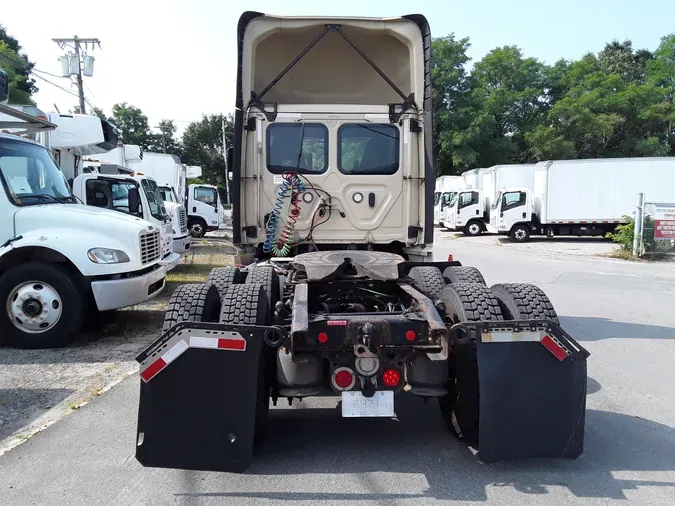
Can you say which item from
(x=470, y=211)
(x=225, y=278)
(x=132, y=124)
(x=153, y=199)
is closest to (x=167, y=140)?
(x=132, y=124)

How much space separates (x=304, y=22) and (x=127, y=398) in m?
4.50

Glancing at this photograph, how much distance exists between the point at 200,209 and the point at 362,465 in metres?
22.2

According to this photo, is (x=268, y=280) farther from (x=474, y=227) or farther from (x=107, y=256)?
(x=474, y=227)

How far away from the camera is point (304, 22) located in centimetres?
666

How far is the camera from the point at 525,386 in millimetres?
3598

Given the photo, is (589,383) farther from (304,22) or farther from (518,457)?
(304,22)

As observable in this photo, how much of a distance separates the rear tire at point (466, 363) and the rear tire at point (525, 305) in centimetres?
23

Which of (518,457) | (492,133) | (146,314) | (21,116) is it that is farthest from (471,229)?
(518,457)

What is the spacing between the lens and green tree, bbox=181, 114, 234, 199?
62156mm

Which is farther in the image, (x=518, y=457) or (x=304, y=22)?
(x=304, y=22)

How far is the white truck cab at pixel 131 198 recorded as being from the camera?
33.7 feet

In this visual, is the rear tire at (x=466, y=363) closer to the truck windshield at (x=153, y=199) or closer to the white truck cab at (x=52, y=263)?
the white truck cab at (x=52, y=263)

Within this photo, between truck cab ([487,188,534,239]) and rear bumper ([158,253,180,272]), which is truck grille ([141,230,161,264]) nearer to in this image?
rear bumper ([158,253,180,272])

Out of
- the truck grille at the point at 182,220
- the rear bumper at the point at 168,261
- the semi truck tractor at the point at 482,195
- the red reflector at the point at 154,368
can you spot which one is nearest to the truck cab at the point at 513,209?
the semi truck tractor at the point at 482,195
